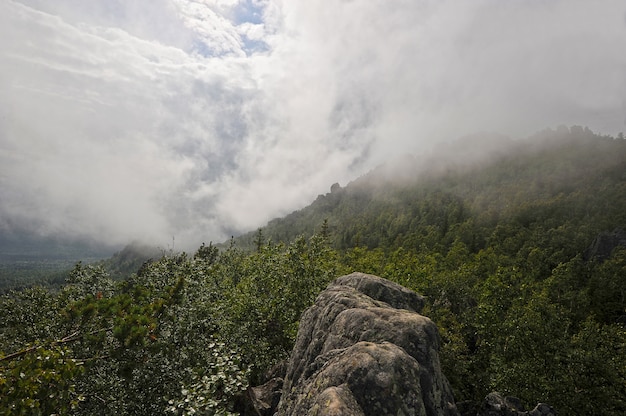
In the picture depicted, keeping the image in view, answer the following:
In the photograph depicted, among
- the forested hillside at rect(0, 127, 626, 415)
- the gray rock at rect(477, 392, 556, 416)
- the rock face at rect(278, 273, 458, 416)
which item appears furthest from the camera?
the gray rock at rect(477, 392, 556, 416)

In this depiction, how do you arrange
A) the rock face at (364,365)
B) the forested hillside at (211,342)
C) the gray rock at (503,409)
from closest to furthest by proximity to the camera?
the rock face at (364,365)
the forested hillside at (211,342)
the gray rock at (503,409)

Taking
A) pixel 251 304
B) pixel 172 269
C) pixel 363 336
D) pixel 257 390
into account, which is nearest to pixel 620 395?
pixel 363 336

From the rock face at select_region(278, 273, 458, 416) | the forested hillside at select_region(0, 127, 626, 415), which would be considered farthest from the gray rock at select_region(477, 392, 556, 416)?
the rock face at select_region(278, 273, 458, 416)


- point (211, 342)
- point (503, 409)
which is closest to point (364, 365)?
point (211, 342)

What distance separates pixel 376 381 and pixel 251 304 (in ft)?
80.5

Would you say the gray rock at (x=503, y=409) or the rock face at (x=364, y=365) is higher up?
the rock face at (x=364, y=365)

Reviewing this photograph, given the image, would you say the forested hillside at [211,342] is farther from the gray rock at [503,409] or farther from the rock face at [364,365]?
the rock face at [364,365]

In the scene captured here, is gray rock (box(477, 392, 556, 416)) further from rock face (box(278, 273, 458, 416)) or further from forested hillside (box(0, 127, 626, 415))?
rock face (box(278, 273, 458, 416))

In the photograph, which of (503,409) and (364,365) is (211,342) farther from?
→ (503,409)

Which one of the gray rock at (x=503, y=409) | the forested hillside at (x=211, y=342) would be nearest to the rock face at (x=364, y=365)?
the forested hillside at (x=211, y=342)

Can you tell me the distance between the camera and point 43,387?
13008 millimetres

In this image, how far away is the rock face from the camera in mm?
11656

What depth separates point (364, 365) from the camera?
12.4m

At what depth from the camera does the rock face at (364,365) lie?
11.7 metres
